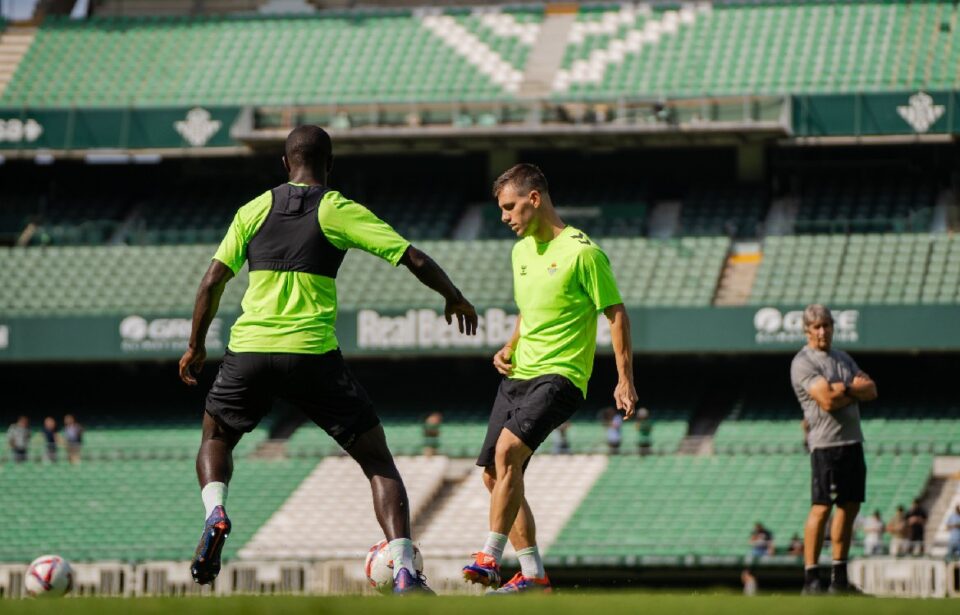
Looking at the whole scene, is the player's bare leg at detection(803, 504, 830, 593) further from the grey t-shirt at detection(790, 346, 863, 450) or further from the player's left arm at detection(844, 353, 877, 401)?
the player's left arm at detection(844, 353, 877, 401)

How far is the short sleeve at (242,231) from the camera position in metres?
9.16

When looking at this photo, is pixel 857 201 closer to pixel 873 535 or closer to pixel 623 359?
pixel 873 535

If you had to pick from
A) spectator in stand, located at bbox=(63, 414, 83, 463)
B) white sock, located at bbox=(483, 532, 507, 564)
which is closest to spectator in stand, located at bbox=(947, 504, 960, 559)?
white sock, located at bbox=(483, 532, 507, 564)

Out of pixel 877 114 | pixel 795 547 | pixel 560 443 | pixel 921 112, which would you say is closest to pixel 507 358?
pixel 795 547

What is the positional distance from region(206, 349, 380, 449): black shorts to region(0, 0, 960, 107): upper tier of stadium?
28.2 meters

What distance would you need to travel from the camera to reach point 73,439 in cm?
3403

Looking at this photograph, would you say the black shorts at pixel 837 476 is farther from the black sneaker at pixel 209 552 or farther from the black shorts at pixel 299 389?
the black sneaker at pixel 209 552

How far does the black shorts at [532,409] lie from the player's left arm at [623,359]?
12.1 inches

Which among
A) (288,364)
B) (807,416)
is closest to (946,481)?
(807,416)

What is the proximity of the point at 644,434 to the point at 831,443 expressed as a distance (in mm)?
19402

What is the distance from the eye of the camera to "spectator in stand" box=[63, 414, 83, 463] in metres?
33.7

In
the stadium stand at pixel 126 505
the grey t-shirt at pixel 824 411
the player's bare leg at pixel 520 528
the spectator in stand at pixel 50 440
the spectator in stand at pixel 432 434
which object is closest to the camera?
the player's bare leg at pixel 520 528

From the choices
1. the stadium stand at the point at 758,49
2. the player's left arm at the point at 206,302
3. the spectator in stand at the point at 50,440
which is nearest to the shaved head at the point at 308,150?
the player's left arm at the point at 206,302

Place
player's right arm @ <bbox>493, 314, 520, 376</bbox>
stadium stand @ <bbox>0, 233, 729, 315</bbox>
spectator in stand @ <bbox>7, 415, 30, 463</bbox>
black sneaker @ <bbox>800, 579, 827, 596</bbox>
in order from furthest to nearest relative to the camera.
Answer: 1. stadium stand @ <bbox>0, 233, 729, 315</bbox>
2. spectator in stand @ <bbox>7, 415, 30, 463</bbox>
3. black sneaker @ <bbox>800, 579, 827, 596</bbox>
4. player's right arm @ <bbox>493, 314, 520, 376</bbox>
